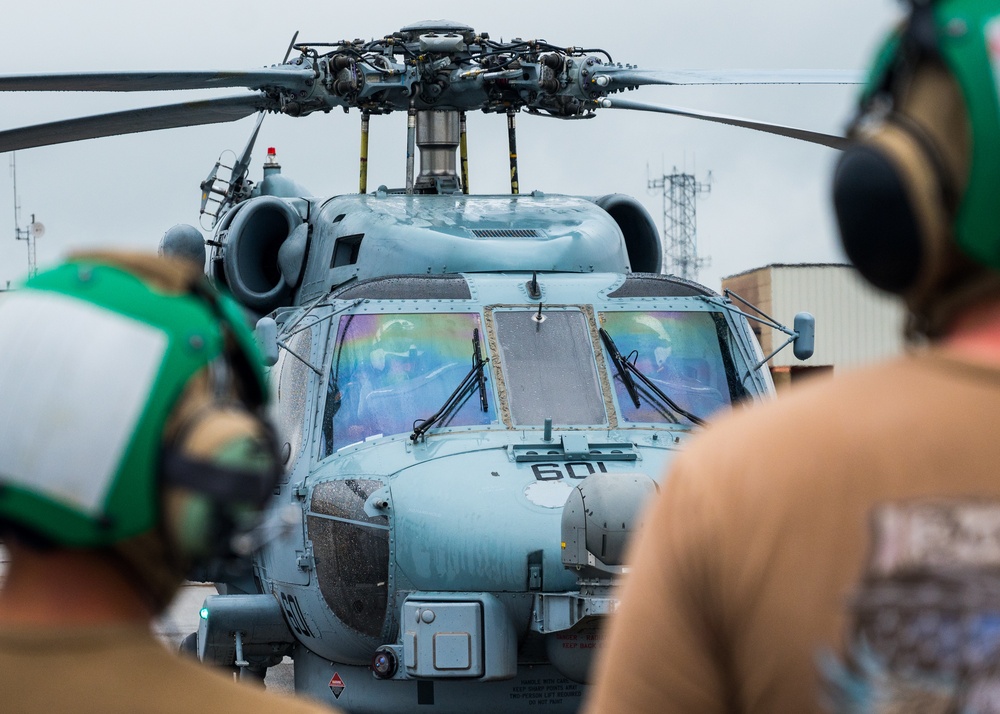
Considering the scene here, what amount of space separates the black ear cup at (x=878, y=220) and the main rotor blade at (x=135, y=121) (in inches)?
286

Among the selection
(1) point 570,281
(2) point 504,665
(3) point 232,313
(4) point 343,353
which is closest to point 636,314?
(1) point 570,281

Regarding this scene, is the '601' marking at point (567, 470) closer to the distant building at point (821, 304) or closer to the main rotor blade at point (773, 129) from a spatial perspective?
the main rotor blade at point (773, 129)

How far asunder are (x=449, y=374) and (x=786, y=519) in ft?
18.7

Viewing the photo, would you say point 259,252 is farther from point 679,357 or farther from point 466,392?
point 679,357

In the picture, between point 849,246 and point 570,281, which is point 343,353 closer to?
point 570,281

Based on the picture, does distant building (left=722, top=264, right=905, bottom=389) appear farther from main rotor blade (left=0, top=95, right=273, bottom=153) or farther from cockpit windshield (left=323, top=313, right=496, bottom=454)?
cockpit windshield (left=323, top=313, right=496, bottom=454)

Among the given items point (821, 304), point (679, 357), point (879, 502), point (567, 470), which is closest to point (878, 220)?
point (879, 502)

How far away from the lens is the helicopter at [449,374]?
246 inches

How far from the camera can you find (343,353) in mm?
7297

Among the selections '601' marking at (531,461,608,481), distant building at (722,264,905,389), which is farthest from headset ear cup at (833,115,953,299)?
distant building at (722,264,905,389)

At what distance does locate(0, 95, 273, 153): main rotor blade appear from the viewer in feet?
27.3

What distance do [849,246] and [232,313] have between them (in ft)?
2.38

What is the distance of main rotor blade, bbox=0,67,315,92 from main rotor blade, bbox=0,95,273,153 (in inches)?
5.0

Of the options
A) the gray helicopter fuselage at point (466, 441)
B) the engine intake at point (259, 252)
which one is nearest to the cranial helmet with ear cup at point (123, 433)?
the gray helicopter fuselage at point (466, 441)
